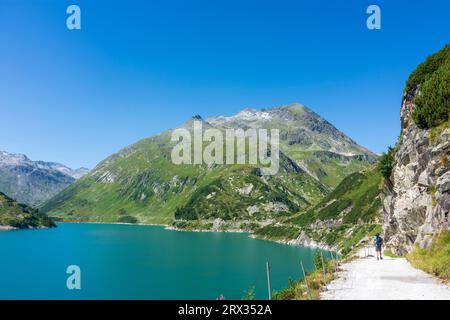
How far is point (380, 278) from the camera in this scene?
28.0 meters

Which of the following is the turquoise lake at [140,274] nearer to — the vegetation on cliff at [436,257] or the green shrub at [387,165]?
the green shrub at [387,165]

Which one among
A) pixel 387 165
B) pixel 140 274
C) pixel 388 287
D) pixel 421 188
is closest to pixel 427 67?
pixel 387 165

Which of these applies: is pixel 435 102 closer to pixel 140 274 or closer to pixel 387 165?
pixel 387 165

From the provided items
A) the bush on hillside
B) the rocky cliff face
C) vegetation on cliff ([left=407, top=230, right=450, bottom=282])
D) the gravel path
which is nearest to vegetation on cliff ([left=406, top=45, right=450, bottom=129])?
the bush on hillside

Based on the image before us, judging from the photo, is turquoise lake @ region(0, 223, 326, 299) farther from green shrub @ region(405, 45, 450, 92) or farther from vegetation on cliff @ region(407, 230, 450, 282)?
green shrub @ region(405, 45, 450, 92)

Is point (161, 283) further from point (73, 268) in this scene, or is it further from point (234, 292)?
point (73, 268)

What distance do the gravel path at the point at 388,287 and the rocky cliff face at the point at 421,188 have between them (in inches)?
328

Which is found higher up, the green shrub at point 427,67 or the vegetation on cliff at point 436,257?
the green shrub at point 427,67

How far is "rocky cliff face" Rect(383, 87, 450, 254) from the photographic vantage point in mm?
36031

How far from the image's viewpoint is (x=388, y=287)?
23.6 m

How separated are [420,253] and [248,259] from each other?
362 feet

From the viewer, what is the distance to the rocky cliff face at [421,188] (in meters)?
36.0

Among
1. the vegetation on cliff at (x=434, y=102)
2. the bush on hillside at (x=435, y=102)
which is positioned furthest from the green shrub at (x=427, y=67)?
the bush on hillside at (x=435, y=102)

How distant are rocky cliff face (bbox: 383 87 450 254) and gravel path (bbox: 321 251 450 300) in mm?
8336
